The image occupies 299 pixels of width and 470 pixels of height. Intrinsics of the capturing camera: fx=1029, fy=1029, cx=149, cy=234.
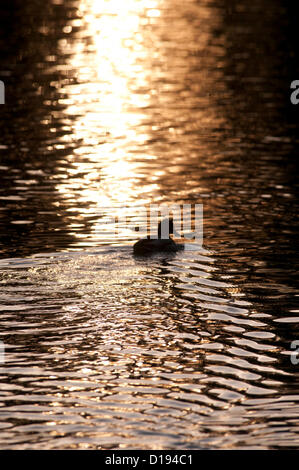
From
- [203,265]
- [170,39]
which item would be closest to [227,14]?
[170,39]

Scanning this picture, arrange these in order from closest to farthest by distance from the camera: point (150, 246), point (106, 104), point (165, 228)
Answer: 1. point (150, 246)
2. point (165, 228)
3. point (106, 104)

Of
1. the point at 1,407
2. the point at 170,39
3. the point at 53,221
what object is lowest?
the point at 1,407

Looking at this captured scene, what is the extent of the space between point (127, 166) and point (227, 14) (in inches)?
1610

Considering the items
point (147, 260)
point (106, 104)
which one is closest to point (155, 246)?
point (147, 260)

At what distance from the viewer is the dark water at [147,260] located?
13.6m

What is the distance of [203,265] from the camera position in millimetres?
20766

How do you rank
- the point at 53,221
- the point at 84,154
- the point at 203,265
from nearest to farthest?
the point at 203,265, the point at 53,221, the point at 84,154

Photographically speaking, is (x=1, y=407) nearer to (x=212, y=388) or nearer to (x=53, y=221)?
(x=212, y=388)

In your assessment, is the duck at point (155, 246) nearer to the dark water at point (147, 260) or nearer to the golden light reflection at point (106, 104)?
the dark water at point (147, 260)

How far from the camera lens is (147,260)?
21000mm

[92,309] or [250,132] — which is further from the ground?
[250,132]

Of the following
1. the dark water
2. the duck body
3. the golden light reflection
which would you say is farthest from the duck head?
the golden light reflection

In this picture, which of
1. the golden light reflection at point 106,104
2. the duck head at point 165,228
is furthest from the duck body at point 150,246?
the golden light reflection at point 106,104

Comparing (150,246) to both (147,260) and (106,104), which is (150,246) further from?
(106,104)
